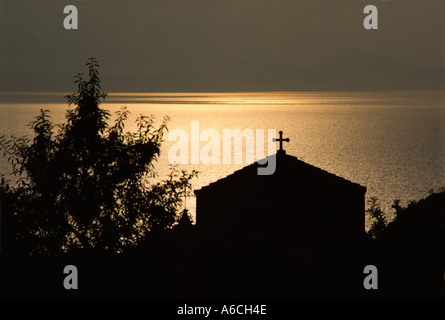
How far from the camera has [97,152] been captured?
2441cm

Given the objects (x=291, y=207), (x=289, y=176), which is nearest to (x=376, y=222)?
(x=291, y=207)

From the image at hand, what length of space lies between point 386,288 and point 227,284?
4001 millimetres

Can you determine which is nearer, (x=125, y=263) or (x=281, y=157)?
(x=125, y=263)

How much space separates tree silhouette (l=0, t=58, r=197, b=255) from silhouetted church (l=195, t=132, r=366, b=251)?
2.78 metres

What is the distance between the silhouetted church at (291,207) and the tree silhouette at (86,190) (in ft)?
9.12

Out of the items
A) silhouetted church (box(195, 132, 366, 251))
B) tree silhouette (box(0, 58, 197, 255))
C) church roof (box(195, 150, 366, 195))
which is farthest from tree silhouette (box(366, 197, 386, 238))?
tree silhouette (box(0, 58, 197, 255))

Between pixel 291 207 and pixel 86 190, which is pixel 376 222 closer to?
pixel 291 207

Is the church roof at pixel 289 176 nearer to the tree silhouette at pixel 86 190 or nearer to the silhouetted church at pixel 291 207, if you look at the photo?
the silhouetted church at pixel 291 207

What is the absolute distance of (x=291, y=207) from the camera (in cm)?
2270

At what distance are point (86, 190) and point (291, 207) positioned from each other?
8.07 metres

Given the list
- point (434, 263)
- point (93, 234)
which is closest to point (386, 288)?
point (434, 263)

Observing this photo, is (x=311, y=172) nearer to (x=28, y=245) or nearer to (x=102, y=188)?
(x=102, y=188)

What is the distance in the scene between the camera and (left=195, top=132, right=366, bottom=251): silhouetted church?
2270 cm

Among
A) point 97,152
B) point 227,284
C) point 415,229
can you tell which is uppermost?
point 97,152
